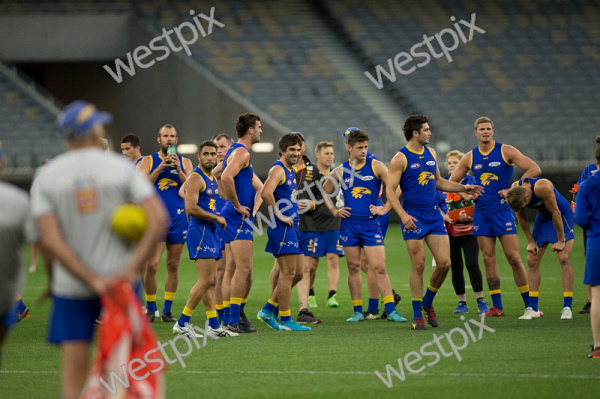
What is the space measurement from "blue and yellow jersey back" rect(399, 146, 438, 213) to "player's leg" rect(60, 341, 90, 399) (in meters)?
6.09

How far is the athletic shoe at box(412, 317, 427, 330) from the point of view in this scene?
980 cm

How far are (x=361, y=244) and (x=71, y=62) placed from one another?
77.6 feet

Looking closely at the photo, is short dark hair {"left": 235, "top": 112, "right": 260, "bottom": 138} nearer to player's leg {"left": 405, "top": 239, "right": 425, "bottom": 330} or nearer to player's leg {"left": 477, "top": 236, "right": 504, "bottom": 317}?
player's leg {"left": 405, "top": 239, "right": 425, "bottom": 330}

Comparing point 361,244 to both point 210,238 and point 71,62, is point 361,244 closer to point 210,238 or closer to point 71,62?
point 210,238

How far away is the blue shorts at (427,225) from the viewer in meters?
10.0

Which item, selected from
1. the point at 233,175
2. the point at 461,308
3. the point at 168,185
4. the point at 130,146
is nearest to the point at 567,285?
the point at 461,308

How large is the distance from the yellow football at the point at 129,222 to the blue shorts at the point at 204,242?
487 cm

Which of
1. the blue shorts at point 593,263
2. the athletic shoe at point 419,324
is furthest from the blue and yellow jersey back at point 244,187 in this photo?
the blue shorts at point 593,263

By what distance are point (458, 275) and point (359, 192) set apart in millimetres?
2070

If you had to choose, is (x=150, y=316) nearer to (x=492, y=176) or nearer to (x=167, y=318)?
(x=167, y=318)

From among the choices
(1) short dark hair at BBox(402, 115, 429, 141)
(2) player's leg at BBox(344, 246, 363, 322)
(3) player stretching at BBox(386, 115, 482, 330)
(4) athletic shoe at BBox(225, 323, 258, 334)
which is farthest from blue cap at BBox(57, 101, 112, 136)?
(2) player's leg at BBox(344, 246, 363, 322)

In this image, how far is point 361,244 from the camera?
10.8 meters

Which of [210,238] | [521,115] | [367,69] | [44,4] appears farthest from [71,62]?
[210,238]

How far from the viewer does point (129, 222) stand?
14.5ft
